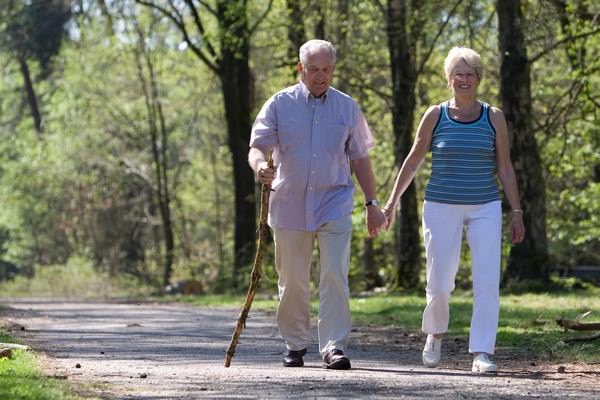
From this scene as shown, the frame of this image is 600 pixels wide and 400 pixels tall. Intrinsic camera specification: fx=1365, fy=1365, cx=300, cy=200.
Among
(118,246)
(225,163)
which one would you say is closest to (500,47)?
(225,163)

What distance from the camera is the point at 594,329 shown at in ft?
35.8

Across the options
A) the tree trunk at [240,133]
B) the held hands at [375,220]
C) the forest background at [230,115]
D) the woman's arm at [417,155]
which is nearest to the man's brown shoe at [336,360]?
the held hands at [375,220]

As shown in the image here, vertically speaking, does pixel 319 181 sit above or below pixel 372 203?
above

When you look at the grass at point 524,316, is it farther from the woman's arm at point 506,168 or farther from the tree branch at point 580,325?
the woman's arm at point 506,168

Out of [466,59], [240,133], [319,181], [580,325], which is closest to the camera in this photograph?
[466,59]

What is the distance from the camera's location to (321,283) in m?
9.48

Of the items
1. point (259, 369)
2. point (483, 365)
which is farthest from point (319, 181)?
point (483, 365)

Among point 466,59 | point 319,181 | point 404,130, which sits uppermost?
point 404,130

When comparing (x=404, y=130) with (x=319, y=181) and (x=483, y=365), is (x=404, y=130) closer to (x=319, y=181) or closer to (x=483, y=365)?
(x=319, y=181)

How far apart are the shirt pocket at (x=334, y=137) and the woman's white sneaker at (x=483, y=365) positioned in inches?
67.1

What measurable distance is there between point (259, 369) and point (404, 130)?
14.6 metres

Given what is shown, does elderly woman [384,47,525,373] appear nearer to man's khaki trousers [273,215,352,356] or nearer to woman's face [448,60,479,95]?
woman's face [448,60,479,95]

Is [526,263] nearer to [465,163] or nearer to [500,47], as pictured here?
[500,47]

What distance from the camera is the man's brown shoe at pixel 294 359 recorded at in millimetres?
9602
